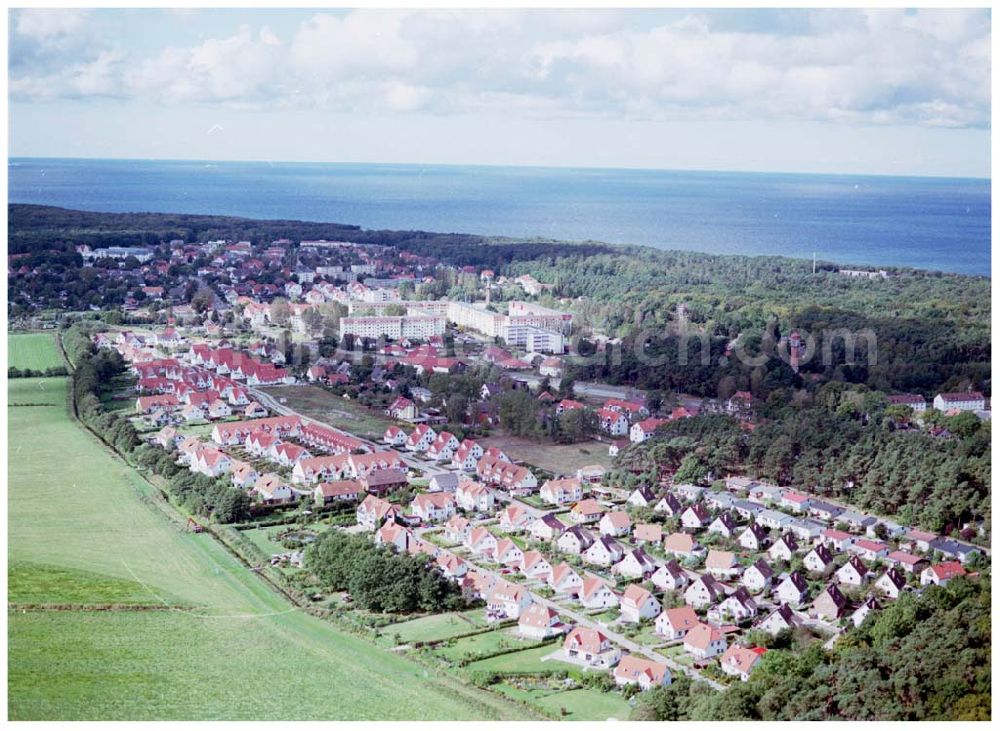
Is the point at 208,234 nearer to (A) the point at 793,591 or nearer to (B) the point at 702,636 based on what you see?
(A) the point at 793,591

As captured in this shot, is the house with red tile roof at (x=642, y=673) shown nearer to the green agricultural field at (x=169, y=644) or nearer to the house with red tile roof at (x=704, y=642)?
the house with red tile roof at (x=704, y=642)

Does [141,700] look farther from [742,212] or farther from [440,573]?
[742,212]

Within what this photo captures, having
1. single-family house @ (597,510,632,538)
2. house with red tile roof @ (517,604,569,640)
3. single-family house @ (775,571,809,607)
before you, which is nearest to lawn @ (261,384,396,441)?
single-family house @ (597,510,632,538)

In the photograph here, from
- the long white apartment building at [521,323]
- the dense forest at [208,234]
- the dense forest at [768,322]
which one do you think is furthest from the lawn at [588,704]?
the dense forest at [208,234]

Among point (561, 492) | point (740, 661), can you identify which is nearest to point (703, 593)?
point (740, 661)

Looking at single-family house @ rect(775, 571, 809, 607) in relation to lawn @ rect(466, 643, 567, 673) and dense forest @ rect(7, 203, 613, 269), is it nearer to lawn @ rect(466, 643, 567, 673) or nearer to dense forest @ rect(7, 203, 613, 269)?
lawn @ rect(466, 643, 567, 673)
